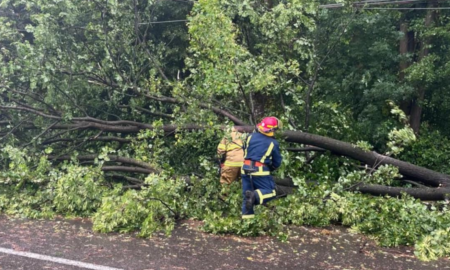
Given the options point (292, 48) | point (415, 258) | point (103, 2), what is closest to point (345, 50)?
point (292, 48)

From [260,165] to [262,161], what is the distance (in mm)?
54

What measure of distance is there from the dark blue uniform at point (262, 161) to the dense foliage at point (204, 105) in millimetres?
394

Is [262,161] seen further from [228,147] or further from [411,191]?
[411,191]

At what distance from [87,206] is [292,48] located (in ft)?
13.9

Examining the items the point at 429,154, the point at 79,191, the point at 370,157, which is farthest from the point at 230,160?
the point at 429,154

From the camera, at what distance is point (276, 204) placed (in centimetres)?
580

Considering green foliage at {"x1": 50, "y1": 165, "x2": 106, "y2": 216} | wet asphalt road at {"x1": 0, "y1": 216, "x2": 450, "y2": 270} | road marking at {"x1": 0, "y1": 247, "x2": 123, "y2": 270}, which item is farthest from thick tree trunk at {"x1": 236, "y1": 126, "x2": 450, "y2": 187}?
road marking at {"x1": 0, "y1": 247, "x2": 123, "y2": 270}

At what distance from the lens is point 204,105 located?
271 inches

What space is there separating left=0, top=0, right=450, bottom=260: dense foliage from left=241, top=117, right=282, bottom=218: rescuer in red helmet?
0.39m

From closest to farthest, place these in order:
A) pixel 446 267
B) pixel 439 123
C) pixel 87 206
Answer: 1. pixel 446 267
2. pixel 87 206
3. pixel 439 123

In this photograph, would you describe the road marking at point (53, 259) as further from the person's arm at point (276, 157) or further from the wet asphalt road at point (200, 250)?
the person's arm at point (276, 157)

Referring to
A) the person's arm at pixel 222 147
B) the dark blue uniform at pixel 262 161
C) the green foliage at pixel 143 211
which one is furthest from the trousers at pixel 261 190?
the person's arm at pixel 222 147

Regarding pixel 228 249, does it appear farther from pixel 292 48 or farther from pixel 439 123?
pixel 439 123

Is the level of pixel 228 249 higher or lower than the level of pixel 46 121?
lower
